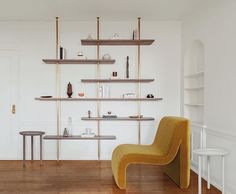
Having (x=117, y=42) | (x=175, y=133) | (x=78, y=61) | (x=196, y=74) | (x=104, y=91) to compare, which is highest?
(x=117, y=42)

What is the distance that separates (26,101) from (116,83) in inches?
72.4

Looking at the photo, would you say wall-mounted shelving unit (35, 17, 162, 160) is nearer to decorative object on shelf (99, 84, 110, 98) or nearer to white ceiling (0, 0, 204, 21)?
decorative object on shelf (99, 84, 110, 98)

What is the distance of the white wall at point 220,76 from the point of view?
3.94 m

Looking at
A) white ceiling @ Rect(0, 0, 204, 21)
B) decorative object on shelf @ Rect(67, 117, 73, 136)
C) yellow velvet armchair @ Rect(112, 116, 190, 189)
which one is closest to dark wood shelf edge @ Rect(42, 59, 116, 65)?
white ceiling @ Rect(0, 0, 204, 21)

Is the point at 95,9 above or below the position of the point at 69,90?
above

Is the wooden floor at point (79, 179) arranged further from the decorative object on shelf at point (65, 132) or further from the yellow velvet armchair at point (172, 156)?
the decorative object on shelf at point (65, 132)

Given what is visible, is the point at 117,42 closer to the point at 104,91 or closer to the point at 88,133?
the point at 104,91

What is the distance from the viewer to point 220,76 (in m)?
→ 4.34

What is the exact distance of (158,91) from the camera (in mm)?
6352

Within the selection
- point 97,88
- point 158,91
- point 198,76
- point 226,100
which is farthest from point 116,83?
point 226,100

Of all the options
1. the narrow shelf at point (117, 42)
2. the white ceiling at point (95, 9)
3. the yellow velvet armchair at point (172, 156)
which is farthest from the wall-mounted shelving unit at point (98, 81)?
the yellow velvet armchair at point (172, 156)

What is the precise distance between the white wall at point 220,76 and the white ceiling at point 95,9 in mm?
524

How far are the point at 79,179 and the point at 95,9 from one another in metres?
2.91

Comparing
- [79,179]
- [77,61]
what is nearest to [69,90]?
[77,61]
